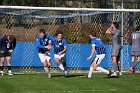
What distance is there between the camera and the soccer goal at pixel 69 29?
69.5 feet

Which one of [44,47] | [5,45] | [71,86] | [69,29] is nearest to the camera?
[71,86]

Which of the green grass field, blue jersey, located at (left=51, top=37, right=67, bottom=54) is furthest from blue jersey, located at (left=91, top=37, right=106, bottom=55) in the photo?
blue jersey, located at (left=51, top=37, right=67, bottom=54)

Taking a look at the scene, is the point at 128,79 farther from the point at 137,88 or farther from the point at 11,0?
the point at 11,0

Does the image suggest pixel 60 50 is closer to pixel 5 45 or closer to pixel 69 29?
pixel 5 45

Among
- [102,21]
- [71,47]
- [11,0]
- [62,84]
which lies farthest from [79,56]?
[11,0]

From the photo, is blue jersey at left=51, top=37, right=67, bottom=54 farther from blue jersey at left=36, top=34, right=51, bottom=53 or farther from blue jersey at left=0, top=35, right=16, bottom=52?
blue jersey at left=0, top=35, right=16, bottom=52

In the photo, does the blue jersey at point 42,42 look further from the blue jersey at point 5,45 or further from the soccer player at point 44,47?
the blue jersey at point 5,45

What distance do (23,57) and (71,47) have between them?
86.5 inches

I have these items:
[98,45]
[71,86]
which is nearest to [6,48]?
[98,45]

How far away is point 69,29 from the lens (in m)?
22.8

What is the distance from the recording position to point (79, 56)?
2184 cm

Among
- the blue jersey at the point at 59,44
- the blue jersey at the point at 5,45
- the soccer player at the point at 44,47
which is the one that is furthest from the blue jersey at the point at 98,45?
the blue jersey at the point at 5,45

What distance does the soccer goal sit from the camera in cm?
2119

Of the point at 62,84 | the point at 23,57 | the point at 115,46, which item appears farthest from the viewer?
the point at 23,57
